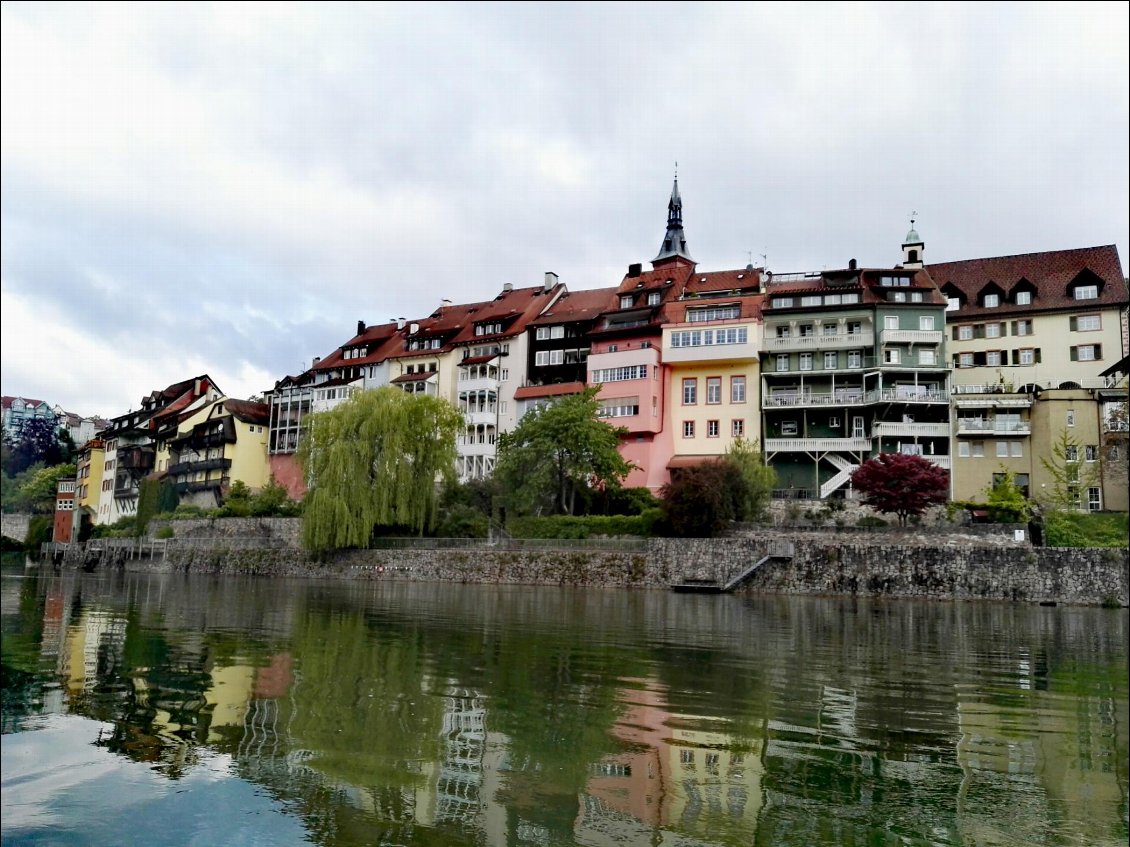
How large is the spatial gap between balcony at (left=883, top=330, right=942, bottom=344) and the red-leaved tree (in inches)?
517

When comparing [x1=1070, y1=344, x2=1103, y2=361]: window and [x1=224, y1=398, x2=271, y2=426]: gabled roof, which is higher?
[x1=1070, y1=344, x2=1103, y2=361]: window

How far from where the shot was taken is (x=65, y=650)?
17469 millimetres

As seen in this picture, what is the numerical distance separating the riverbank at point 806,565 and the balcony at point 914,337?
2016cm

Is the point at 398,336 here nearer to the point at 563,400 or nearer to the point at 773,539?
the point at 563,400

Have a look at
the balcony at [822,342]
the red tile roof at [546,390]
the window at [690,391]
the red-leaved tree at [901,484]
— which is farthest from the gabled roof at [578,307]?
the red-leaved tree at [901,484]

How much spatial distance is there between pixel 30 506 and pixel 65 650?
1641 cm

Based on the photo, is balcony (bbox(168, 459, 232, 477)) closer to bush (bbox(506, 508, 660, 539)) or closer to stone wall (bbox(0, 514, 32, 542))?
bush (bbox(506, 508, 660, 539))

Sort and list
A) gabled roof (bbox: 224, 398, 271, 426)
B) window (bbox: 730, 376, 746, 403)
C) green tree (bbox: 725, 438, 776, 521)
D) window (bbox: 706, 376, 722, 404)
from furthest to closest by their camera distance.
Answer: gabled roof (bbox: 224, 398, 271, 426) → window (bbox: 706, 376, 722, 404) → window (bbox: 730, 376, 746, 403) → green tree (bbox: 725, 438, 776, 521)

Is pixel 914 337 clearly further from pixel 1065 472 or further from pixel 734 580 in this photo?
pixel 734 580

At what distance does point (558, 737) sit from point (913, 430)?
5480cm

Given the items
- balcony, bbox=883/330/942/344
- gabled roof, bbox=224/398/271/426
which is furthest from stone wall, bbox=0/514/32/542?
gabled roof, bbox=224/398/271/426

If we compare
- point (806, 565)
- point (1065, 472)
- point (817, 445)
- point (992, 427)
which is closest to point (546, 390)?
point (817, 445)

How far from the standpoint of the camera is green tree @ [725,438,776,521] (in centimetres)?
5212

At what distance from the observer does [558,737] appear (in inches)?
446
